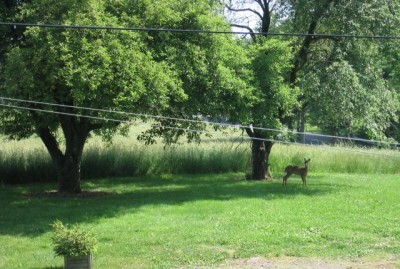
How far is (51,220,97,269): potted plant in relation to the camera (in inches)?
331

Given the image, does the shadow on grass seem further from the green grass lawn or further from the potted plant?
the potted plant

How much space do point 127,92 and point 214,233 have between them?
3.83 metres

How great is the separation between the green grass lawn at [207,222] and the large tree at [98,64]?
222 centimetres

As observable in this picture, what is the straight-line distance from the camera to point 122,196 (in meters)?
16.4

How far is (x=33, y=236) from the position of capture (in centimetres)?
1141

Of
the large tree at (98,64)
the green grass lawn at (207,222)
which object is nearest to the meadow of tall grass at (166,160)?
the green grass lawn at (207,222)

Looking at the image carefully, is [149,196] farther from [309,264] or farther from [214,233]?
[309,264]

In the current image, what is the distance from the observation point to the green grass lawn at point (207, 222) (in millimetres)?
9914

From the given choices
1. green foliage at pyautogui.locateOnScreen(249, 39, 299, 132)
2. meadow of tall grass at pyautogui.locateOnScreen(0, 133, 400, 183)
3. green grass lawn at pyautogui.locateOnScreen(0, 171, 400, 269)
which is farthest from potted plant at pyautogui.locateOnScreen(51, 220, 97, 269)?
meadow of tall grass at pyautogui.locateOnScreen(0, 133, 400, 183)

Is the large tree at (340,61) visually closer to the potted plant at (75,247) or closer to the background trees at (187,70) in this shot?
the background trees at (187,70)

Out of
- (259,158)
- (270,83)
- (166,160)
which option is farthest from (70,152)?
(166,160)

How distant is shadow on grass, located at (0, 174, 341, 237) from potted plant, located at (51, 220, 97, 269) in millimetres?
3333

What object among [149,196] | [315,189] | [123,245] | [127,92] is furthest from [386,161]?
[123,245]

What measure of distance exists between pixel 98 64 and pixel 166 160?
11.0 meters
